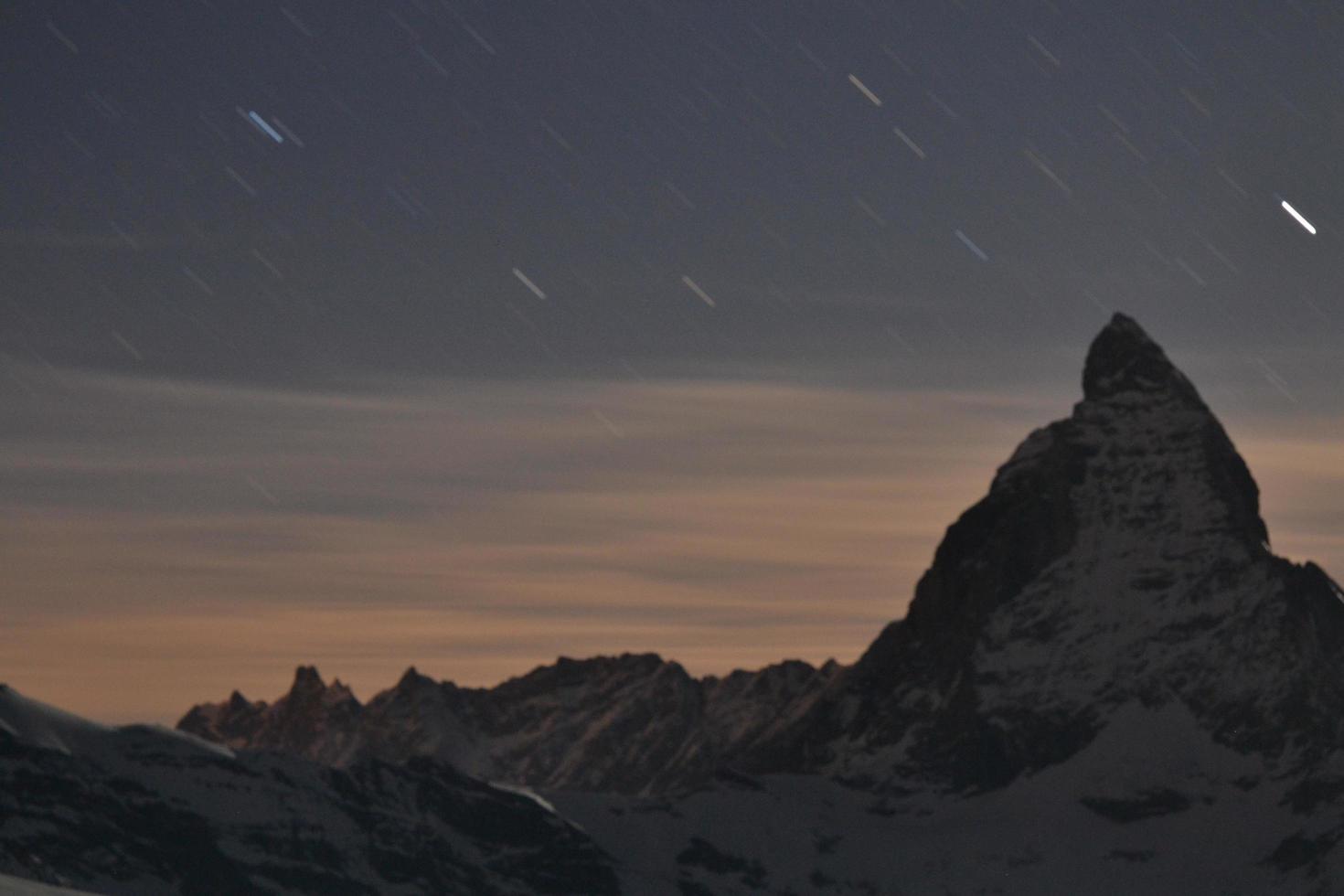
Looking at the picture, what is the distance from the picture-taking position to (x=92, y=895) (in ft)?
306

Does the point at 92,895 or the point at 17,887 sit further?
the point at 92,895

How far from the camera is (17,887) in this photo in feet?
256

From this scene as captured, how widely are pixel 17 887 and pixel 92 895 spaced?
1545cm
